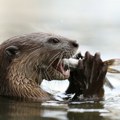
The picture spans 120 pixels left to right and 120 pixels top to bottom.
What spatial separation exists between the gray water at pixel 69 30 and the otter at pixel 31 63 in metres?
0.17

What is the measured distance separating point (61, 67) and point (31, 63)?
0.85ft

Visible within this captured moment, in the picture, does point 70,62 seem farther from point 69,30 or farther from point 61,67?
point 69,30

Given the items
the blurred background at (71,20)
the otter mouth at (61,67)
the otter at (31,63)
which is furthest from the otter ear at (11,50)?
the blurred background at (71,20)

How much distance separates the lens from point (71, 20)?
38.7 feet

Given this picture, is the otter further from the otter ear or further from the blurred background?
the blurred background

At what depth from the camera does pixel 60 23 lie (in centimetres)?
1128

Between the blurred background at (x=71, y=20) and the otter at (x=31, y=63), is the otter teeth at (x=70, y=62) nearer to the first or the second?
the otter at (x=31, y=63)

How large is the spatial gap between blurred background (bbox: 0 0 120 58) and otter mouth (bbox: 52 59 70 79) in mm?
2022

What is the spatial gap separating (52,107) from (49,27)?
4900mm

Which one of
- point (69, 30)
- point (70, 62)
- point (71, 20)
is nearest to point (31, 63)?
point (70, 62)

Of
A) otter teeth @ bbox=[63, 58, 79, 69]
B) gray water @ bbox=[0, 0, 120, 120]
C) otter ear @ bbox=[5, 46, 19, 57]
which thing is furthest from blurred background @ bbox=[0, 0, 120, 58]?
otter ear @ bbox=[5, 46, 19, 57]

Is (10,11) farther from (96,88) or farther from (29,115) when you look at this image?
(29,115)

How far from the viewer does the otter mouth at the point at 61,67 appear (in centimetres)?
624

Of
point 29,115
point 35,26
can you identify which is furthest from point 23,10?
point 29,115
